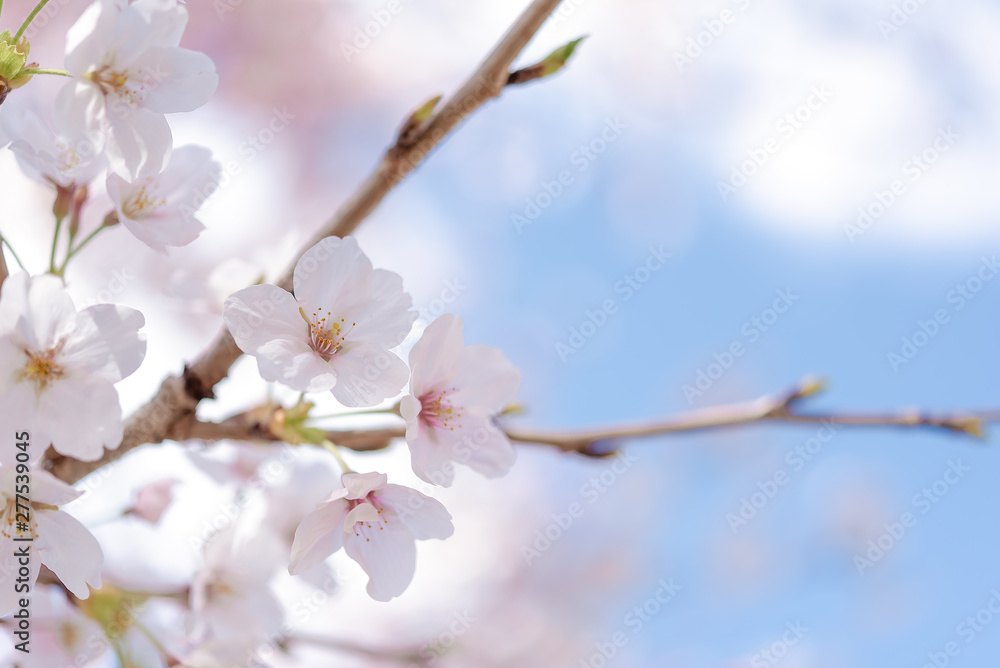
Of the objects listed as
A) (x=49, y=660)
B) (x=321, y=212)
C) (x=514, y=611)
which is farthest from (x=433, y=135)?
(x=514, y=611)

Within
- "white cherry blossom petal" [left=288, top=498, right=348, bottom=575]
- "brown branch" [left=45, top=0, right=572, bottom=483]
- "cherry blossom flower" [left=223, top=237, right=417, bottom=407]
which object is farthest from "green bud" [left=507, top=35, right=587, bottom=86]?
"white cherry blossom petal" [left=288, top=498, right=348, bottom=575]

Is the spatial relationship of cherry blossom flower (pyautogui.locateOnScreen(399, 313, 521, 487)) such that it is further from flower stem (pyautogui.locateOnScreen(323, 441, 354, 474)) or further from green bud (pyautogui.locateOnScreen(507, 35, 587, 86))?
green bud (pyautogui.locateOnScreen(507, 35, 587, 86))

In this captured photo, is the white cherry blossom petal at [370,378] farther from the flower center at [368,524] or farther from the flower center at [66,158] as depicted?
the flower center at [66,158]

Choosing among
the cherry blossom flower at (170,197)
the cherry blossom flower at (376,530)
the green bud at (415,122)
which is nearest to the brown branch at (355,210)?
the green bud at (415,122)

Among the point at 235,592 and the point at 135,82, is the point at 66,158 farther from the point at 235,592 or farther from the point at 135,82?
the point at 235,592

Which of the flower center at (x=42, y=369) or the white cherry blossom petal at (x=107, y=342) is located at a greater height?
the white cherry blossom petal at (x=107, y=342)

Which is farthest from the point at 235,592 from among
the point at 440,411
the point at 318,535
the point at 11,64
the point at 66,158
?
the point at 11,64
